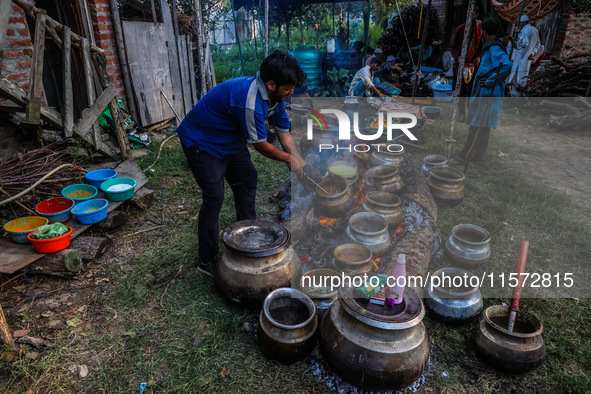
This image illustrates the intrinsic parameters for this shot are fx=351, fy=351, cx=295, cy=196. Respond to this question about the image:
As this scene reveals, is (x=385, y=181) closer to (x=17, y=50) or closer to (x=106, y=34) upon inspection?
(x=17, y=50)

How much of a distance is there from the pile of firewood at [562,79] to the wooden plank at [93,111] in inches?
476

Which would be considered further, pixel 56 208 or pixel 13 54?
pixel 13 54

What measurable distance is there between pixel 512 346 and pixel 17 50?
7.24m

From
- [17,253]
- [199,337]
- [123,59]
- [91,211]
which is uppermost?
[123,59]

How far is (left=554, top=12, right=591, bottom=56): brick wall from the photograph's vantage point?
433 inches

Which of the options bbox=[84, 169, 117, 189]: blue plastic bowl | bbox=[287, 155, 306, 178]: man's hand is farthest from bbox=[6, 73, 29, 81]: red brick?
bbox=[287, 155, 306, 178]: man's hand

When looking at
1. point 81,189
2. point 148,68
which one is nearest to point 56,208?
point 81,189

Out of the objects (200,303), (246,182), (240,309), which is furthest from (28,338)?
(246,182)

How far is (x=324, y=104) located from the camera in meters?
11.8

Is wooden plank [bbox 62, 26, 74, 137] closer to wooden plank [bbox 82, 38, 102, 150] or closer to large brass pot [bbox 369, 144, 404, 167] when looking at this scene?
wooden plank [bbox 82, 38, 102, 150]

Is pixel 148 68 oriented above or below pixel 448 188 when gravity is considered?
above

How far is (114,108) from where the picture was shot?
6016mm

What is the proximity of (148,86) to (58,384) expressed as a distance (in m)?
6.80

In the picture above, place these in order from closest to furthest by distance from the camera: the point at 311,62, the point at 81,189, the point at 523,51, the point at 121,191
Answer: the point at 121,191 → the point at 81,189 → the point at 523,51 → the point at 311,62
